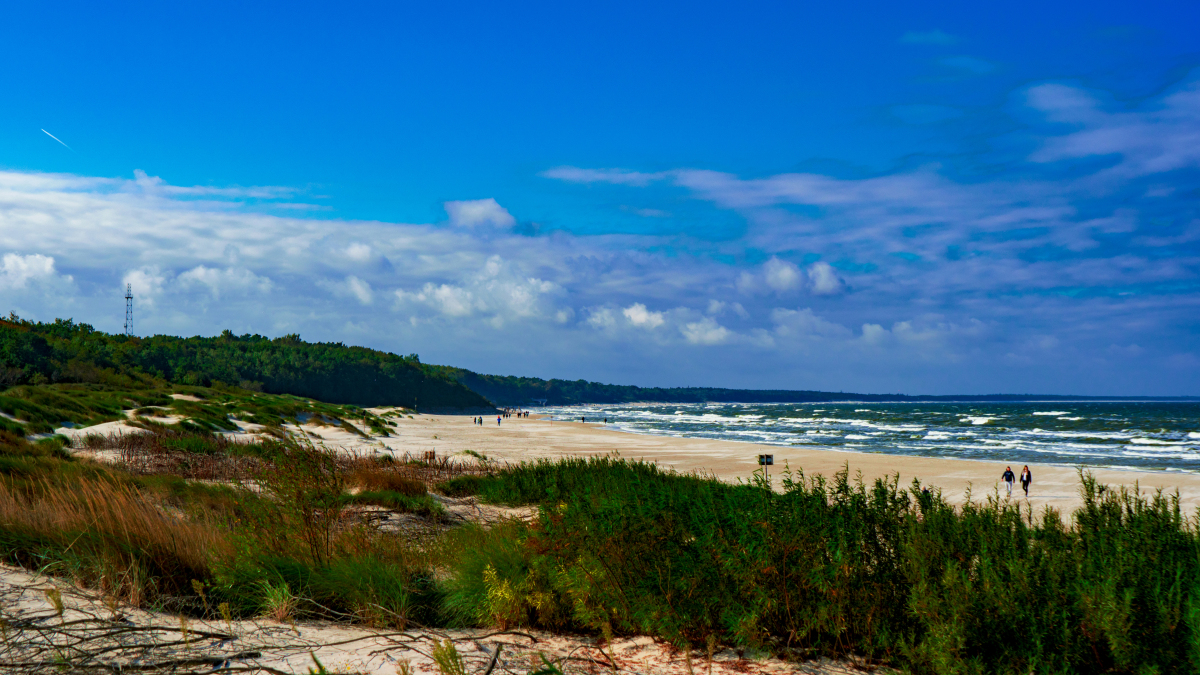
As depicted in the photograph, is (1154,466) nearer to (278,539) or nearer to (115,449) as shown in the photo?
(278,539)

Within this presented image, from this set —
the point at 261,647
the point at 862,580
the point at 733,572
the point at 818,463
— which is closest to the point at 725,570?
the point at 733,572

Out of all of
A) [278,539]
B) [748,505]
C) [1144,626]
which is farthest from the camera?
[278,539]

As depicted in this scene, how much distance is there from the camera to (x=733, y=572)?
454 centimetres

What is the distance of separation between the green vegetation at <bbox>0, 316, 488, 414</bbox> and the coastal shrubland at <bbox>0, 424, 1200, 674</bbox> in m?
29.3

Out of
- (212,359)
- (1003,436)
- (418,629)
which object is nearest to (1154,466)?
(1003,436)

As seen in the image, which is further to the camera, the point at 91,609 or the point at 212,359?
the point at 212,359

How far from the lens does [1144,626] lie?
3729 mm

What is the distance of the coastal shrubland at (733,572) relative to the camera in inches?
149

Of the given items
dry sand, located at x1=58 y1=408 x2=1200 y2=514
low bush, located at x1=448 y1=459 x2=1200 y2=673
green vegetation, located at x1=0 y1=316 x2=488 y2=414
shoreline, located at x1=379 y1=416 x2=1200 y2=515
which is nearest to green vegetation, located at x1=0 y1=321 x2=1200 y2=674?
low bush, located at x1=448 y1=459 x2=1200 y2=673

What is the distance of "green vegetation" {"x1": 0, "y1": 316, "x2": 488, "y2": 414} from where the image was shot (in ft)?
146

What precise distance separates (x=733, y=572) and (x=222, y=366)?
10555 centimetres

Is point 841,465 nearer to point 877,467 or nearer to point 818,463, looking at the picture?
point 818,463

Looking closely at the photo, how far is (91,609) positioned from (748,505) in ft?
15.2

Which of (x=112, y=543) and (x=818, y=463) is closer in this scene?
(x=112, y=543)
